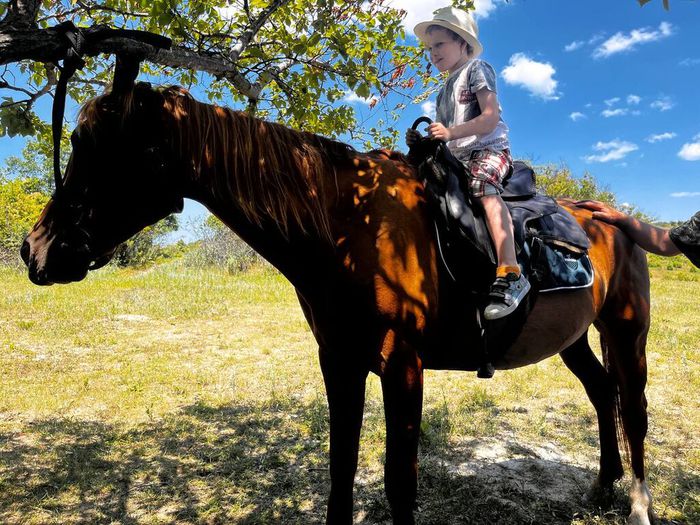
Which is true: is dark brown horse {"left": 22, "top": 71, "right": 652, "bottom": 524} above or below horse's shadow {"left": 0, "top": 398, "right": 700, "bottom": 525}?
above

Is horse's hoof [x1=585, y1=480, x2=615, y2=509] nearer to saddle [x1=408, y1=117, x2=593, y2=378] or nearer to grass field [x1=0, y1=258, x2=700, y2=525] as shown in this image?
grass field [x1=0, y1=258, x2=700, y2=525]

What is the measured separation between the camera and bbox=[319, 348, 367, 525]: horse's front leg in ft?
6.81

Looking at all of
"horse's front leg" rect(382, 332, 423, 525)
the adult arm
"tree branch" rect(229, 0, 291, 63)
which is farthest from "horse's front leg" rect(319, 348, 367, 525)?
"tree branch" rect(229, 0, 291, 63)

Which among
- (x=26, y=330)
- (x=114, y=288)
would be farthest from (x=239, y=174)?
(x=114, y=288)

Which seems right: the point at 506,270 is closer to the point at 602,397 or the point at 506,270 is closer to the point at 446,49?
the point at 446,49

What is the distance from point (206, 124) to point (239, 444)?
10.2 ft

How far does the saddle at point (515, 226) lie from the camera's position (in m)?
2.09

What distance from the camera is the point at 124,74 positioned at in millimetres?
1732

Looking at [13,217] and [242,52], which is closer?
[242,52]

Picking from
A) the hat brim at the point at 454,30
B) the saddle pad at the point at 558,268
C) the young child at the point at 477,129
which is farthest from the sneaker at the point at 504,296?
the hat brim at the point at 454,30

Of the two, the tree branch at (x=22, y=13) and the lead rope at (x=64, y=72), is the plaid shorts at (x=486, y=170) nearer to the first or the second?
the lead rope at (x=64, y=72)

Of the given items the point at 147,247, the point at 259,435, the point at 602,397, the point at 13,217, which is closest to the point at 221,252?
the point at 147,247

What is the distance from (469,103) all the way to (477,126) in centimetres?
23

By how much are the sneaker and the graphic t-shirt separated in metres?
0.75
